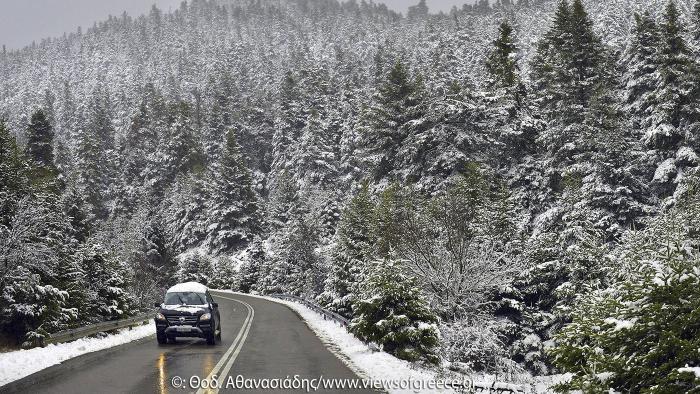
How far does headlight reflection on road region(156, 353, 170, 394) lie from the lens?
9984 mm

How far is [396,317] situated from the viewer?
15.5 m

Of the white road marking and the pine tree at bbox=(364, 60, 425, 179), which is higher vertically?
the pine tree at bbox=(364, 60, 425, 179)

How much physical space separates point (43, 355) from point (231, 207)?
6961 centimetres

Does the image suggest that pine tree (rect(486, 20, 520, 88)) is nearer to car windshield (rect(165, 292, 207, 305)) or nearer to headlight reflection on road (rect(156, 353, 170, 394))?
car windshield (rect(165, 292, 207, 305))

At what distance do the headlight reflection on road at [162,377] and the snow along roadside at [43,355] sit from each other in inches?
93.2

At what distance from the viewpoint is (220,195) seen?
84.7 meters

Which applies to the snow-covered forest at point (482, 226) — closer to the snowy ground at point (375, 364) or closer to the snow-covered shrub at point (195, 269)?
the snow-covered shrub at point (195, 269)

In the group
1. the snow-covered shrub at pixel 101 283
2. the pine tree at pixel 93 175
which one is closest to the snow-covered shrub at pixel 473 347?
the snow-covered shrub at pixel 101 283

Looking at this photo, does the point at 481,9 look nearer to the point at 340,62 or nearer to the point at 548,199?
the point at 340,62

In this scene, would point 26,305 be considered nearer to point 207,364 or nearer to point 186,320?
point 186,320

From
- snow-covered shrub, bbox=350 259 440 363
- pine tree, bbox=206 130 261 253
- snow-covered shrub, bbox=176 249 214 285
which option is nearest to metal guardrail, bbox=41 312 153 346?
snow-covered shrub, bbox=350 259 440 363

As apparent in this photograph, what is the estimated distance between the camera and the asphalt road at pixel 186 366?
10.3m

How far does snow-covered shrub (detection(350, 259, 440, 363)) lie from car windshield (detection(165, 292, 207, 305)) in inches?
210

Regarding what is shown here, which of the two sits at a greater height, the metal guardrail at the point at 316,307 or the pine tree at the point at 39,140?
the pine tree at the point at 39,140
